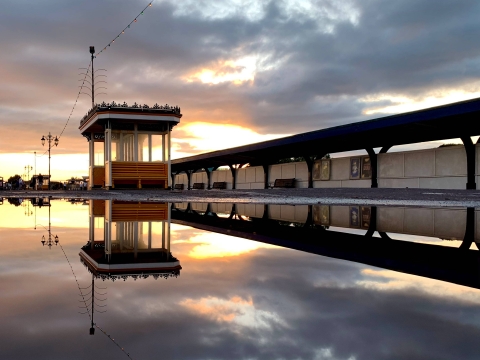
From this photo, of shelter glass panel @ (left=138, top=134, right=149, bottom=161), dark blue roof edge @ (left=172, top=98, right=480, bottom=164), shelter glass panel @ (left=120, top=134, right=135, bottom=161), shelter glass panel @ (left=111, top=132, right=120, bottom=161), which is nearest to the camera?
dark blue roof edge @ (left=172, top=98, right=480, bottom=164)

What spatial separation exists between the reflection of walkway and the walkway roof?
1153cm

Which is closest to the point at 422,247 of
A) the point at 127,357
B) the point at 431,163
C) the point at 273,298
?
the point at 273,298

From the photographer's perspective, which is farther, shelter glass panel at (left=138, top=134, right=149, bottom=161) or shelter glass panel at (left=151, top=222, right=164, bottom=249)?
shelter glass panel at (left=138, top=134, right=149, bottom=161)

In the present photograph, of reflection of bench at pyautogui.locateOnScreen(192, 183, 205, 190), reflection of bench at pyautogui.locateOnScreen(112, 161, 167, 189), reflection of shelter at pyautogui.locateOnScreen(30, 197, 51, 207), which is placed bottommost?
reflection of shelter at pyautogui.locateOnScreen(30, 197, 51, 207)

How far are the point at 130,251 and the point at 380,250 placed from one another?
87.4 inches

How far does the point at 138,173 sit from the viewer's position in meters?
32.7

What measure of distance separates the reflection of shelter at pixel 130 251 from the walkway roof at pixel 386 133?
13.4 meters

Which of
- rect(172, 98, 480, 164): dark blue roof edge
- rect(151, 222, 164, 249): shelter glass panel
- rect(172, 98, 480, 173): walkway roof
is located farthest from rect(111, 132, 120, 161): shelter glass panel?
rect(151, 222, 164, 249): shelter glass panel

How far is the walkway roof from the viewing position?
57.1 ft

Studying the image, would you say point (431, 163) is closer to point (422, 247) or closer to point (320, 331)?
point (422, 247)

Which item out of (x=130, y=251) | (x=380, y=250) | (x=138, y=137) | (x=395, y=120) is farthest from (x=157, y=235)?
(x=138, y=137)

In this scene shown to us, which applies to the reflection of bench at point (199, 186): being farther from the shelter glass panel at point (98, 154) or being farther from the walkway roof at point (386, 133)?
the walkway roof at point (386, 133)

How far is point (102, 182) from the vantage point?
39.6 m

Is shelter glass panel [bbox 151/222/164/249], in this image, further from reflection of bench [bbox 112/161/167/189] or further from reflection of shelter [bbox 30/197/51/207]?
reflection of bench [bbox 112/161/167/189]
